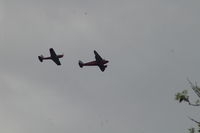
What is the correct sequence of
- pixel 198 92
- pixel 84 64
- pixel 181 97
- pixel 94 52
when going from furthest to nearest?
pixel 84 64 → pixel 94 52 → pixel 181 97 → pixel 198 92

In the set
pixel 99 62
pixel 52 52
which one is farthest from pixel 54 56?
pixel 99 62

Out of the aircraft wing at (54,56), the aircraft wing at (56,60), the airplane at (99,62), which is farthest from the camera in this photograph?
the aircraft wing at (56,60)

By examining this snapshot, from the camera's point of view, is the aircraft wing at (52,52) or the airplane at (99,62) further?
the aircraft wing at (52,52)

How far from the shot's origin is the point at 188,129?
88.3 feet

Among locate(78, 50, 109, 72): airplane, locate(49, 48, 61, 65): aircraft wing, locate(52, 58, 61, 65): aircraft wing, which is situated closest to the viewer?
locate(78, 50, 109, 72): airplane

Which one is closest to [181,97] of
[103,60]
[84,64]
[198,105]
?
[198,105]

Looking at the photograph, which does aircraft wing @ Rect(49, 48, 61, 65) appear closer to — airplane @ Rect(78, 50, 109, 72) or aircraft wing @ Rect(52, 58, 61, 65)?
aircraft wing @ Rect(52, 58, 61, 65)

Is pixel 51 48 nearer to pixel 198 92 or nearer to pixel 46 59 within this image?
pixel 46 59

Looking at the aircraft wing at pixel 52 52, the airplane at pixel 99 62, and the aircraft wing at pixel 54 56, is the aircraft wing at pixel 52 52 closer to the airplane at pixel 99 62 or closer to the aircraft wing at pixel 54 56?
the aircraft wing at pixel 54 56

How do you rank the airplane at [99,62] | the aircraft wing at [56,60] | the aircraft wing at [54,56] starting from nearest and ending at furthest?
the airplane at [99,62]
the aircraft wing at [54,56]
the aircraft wing at [56,60]

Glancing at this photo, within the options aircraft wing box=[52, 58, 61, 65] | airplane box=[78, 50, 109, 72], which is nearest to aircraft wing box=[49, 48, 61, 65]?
aircraft wing box=[52, 58, 61, 65]

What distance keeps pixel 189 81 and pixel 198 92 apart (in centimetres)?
76

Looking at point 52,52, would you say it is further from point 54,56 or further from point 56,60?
point 56,60

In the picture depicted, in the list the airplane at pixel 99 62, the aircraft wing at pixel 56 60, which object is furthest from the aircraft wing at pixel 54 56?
the airplane at pixel 99 62
